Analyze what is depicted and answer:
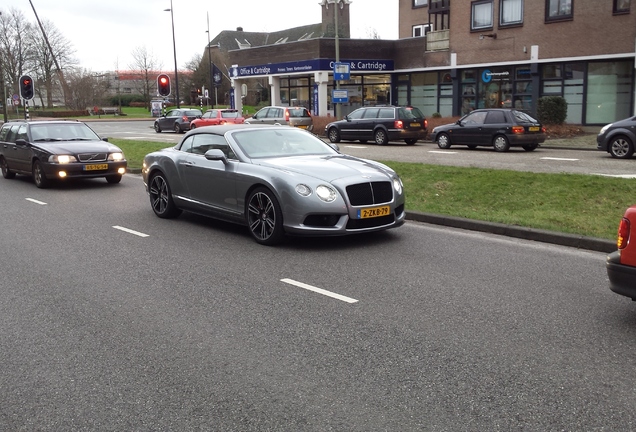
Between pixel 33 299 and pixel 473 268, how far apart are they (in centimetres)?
451

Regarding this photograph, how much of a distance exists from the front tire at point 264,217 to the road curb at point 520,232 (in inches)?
117

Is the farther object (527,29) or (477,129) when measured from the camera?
(527,29)

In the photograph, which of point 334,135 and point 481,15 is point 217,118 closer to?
point 334,135

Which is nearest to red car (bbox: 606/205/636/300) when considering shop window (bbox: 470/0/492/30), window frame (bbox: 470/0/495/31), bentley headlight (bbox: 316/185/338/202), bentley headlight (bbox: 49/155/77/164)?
bentley headlight (bbox: 316/185/338/202)

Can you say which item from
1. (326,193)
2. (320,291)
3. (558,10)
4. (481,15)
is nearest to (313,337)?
(320,291)

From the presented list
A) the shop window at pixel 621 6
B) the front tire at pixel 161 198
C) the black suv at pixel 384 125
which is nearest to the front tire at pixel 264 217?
the front tire at pixel 161 198

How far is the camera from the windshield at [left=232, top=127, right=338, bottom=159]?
31.6 feet

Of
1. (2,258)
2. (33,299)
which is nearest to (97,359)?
(33,299)

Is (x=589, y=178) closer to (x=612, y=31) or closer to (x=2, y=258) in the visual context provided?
(x=2, y=258)

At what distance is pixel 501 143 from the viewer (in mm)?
23125

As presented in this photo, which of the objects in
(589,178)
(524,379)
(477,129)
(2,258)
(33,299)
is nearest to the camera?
(524,379)

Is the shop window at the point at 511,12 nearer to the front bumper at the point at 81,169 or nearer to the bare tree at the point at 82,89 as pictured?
the front bumper at the point at 81,169

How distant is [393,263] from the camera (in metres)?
7.79

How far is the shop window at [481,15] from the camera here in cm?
3681
